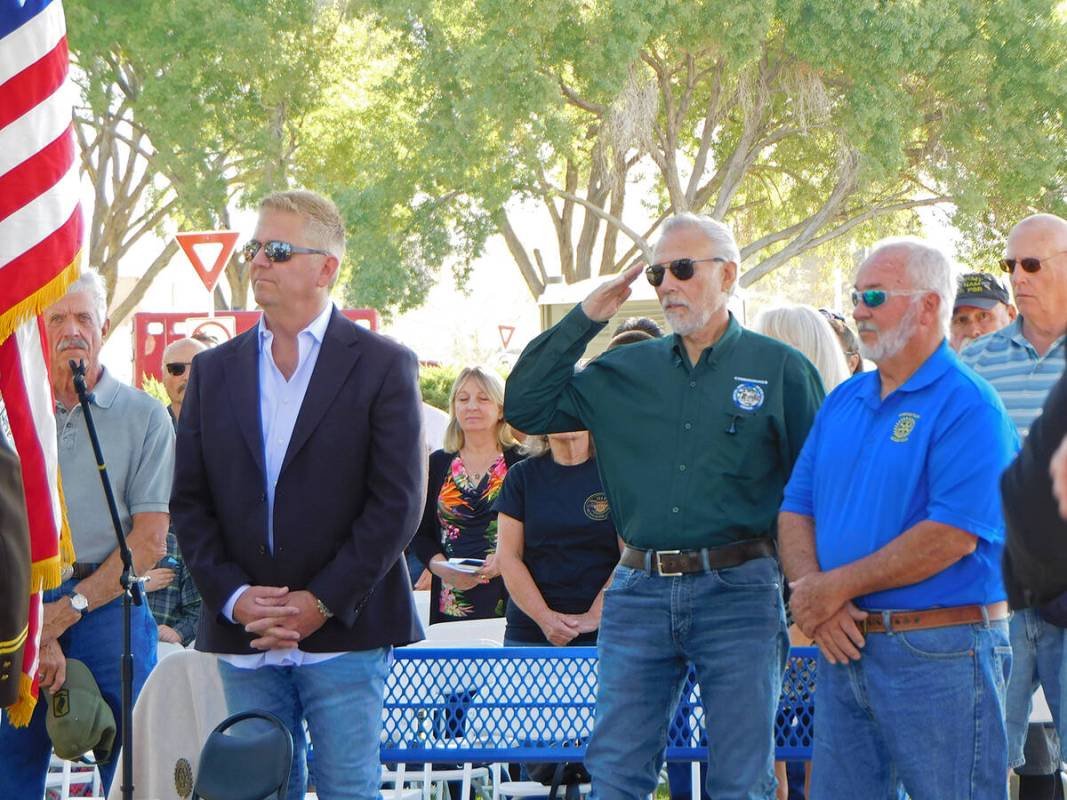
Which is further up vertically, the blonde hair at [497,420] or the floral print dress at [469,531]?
the blonde hair at [497,420]

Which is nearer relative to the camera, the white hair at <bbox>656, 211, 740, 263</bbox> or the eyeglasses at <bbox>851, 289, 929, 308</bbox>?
the eyeglasses at <bbox>851, 289, 929, 308</bbox>

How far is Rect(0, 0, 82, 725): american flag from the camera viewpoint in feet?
15.1

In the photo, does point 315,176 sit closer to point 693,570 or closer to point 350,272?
point 350,272

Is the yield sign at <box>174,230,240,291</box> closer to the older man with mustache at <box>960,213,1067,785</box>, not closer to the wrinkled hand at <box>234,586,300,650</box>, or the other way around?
the older man with mustache at <box>960,213,1067,785</box>

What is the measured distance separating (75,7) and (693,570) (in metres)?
22.9

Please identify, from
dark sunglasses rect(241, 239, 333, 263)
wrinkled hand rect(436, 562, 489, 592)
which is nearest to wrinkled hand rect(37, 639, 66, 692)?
dark sunglasses rect(241, 239, 333, 263)

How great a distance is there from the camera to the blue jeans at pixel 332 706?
454 centimetres

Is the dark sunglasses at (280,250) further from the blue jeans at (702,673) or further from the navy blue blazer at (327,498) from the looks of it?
the blue jeans at (702,673)

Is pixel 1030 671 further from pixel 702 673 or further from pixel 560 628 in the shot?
pixel 560 628

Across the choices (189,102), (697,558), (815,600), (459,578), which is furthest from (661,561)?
(189,102)

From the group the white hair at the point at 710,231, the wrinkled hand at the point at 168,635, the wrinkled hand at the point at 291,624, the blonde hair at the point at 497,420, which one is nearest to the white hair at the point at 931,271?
the white hair at the point at 710,231

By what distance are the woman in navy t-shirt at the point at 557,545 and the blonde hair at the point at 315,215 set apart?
6.30ft

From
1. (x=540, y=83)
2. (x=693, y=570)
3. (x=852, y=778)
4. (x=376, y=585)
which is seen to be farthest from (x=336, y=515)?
(x=540, y=83)

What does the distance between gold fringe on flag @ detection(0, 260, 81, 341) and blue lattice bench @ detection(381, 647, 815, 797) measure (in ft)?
5.34
